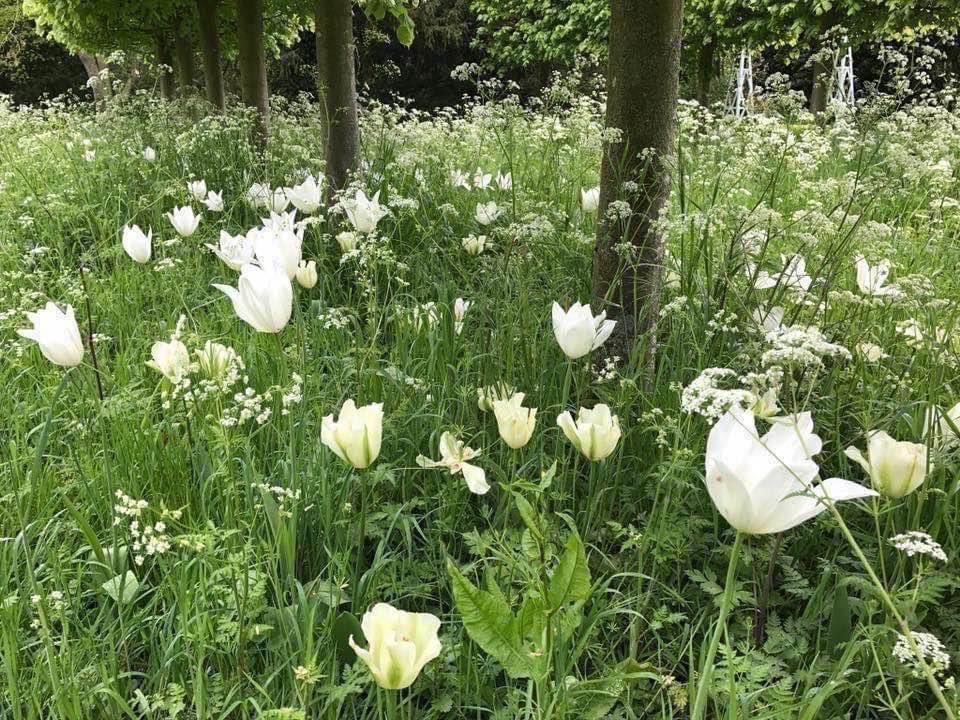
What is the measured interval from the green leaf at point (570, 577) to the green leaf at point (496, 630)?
7 centimetres

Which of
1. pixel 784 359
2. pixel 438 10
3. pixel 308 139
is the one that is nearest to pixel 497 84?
pixel 308 139

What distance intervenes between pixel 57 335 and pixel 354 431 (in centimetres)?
83

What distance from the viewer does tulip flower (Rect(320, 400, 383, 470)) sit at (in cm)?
131

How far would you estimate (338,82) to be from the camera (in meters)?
4.24

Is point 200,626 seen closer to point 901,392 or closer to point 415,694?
point 415,694

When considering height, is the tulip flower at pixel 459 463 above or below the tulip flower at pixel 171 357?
below

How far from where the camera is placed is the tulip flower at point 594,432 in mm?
1463

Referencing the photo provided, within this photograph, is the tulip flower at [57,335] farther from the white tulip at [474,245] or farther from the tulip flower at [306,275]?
the white tulip at [474,245]

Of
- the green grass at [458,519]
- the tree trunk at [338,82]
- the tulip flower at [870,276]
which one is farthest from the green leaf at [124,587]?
the tree trunk at [338,82]

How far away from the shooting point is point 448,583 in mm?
1674

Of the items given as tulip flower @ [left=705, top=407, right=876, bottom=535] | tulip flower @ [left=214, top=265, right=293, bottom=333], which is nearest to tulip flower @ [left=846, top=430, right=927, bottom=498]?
tulip flower @ [left=705, top=407, right=876, bottom=535]

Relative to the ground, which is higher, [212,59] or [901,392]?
[212,59]

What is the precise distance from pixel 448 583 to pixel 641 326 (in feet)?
3.91

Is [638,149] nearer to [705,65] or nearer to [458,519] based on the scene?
[458,519]
